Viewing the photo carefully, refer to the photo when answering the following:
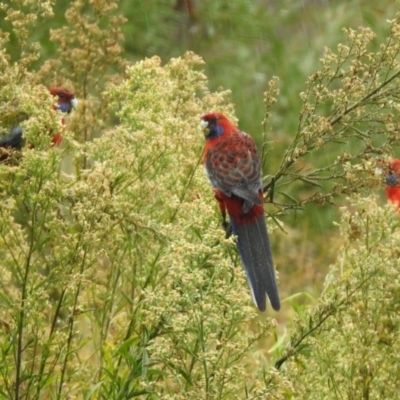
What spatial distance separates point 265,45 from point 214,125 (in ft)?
9.31

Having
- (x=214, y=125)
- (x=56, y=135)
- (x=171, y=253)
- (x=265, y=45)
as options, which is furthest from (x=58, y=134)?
(x=265, y=45)

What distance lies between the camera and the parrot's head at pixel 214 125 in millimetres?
3550

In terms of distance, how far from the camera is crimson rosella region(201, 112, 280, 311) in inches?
116

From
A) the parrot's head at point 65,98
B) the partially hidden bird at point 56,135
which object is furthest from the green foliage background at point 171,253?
the parrot's head at point 65,98

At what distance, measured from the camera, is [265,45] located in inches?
254

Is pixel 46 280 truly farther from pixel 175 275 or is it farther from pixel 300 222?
pixel 300 222

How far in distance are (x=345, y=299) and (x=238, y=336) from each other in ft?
1.18

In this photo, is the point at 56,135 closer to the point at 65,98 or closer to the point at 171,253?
the point at 65,98

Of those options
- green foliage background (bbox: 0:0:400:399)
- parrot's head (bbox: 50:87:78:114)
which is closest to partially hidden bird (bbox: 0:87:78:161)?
parrot's head (bbox: 50:87:78:114)

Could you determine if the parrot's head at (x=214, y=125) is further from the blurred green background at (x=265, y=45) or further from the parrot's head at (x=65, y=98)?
the blurred green background at (x=265, y=45)

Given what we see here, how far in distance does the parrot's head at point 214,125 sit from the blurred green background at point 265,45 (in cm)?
183

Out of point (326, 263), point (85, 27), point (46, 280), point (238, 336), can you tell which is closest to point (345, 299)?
point (238, 336)

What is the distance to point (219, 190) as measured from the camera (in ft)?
11.3

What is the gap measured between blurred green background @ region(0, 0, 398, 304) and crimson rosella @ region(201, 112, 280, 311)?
1877mm
